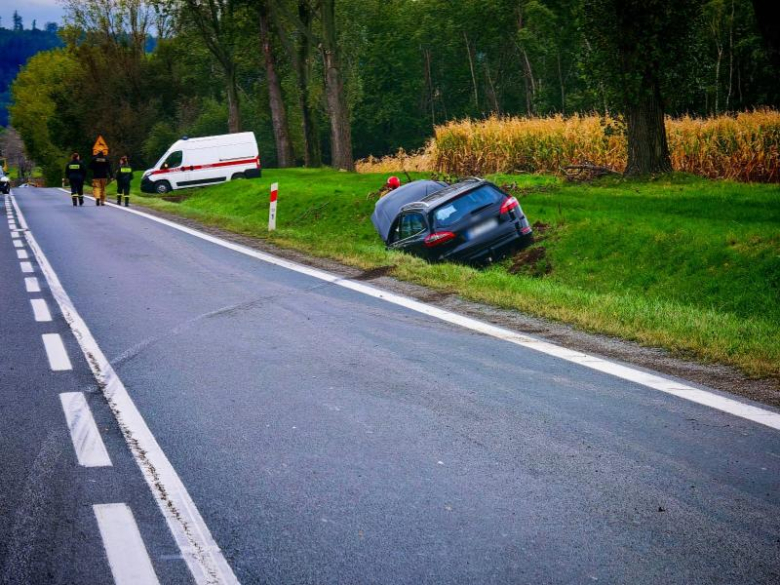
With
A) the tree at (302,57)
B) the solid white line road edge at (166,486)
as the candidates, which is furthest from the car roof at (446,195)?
the tree at (302,57)

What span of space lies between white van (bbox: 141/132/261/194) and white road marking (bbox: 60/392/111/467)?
32.5 m

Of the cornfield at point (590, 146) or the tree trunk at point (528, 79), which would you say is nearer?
the cornfield at point (590, 146)

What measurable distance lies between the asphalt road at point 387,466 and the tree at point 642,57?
14235mm

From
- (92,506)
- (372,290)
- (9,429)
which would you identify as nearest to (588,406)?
(92,506)

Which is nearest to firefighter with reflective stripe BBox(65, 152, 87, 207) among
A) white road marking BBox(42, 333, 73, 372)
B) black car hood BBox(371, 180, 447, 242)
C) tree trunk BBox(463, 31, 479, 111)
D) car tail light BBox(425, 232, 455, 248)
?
black car hood BBox(371, 180, 447, 242)

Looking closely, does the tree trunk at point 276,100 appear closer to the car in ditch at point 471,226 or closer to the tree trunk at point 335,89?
the tree trunk at point 335,89

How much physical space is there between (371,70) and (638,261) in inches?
2840

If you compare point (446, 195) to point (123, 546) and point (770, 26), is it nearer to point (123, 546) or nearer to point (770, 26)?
point (770, 26)

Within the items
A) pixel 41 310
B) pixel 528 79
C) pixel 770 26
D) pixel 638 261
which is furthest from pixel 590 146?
pixel 528 79

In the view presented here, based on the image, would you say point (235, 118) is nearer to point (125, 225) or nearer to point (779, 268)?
point (125, 225)

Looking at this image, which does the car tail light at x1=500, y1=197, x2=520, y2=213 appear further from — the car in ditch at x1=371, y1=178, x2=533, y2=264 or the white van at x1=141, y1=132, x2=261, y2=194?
the white van at x1=141, y1=132, x2=261, y2=194

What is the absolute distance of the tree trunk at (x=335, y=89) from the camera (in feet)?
108

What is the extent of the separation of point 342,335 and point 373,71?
77.0m

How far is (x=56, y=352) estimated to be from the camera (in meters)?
8.52
